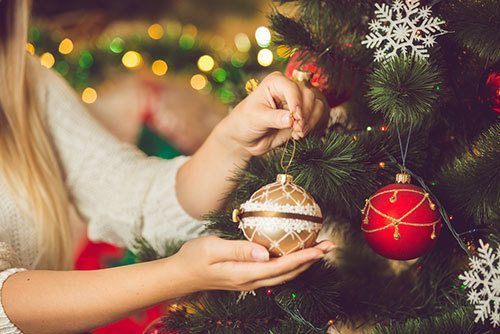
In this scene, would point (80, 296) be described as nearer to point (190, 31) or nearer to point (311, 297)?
point (311, 297)

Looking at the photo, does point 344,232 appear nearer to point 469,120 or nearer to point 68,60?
point 469,120

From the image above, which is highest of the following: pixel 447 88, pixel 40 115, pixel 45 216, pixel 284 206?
pixel 447 88

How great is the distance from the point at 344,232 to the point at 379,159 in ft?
0.51

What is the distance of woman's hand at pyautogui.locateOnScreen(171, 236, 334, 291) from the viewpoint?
52 cm

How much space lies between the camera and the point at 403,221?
0.56 meters

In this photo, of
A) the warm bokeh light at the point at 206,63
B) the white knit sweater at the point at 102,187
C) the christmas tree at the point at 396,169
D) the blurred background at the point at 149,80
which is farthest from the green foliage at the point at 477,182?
the warm bokeh light at the point at 206,63

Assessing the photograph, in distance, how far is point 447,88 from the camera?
0.62m

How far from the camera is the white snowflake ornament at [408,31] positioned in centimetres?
57

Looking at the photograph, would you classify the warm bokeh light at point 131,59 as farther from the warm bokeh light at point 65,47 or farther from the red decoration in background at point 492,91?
the red decoration in background at point 492,91

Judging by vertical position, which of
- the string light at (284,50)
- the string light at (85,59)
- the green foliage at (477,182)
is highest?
the string light at (284,50)

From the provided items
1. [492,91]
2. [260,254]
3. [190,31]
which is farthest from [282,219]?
[190,31]

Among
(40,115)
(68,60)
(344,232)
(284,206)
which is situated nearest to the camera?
(284,206)

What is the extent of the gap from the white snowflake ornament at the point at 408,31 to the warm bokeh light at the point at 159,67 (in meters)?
1.14

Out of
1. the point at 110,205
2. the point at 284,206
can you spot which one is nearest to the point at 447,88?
the point at 284,206
